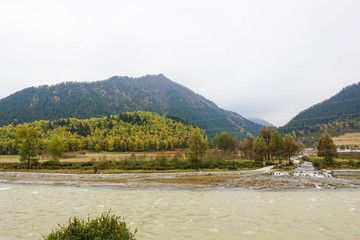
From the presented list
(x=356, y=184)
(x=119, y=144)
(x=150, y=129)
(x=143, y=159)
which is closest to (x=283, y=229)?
(x=356, y=184)

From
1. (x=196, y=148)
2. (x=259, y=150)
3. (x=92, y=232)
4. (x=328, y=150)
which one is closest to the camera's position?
(x=92, y=232)

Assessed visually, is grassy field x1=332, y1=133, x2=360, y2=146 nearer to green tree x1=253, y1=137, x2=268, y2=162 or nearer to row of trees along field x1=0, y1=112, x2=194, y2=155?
row of trees along field x1=0, y1=112, x2=194, y2=155

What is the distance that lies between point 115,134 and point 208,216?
131 meters

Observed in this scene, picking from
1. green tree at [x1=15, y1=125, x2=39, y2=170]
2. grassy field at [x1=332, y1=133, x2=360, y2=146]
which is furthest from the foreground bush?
grassy field at [x1=332, y1=133, x2=360, y2=146]

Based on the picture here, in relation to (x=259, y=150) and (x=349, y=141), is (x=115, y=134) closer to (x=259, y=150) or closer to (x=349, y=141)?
(x=259, y=150)

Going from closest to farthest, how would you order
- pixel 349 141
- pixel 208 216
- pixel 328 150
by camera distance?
pixel 208 216
pixel 328 150
pixel 349 141

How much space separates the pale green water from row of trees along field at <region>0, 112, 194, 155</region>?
9898 centimetres

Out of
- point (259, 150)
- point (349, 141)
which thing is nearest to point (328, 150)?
point (259, 150)

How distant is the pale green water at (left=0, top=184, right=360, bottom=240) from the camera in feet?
41.9

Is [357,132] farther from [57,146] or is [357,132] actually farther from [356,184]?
[57,146]

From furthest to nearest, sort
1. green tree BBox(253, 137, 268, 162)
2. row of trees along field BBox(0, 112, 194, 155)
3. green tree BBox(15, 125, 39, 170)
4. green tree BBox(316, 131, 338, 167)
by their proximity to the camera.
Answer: row of trees along field BBox(0, 112, 194, 155) < green tree BBox(253, 137, 268, 162) < green tree BBox(15, 125, 39, 170) < green tree BBox(316, 131, 338, 167)

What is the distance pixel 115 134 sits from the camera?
458ft

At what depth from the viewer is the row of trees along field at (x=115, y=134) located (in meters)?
119

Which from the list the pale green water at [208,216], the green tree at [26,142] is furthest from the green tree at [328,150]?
the green tree at [26,142]
